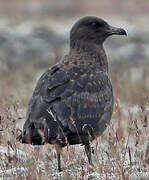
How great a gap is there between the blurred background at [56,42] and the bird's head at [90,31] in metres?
0.97

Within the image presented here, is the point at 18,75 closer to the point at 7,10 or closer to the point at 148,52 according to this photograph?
the point at 148,52

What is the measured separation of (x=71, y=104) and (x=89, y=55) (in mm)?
1140

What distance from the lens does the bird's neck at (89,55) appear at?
8688 mm

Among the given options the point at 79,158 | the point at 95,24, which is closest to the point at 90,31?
the point at 95,24

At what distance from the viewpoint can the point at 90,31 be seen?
9.15 meters

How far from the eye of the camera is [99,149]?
26.8 ft

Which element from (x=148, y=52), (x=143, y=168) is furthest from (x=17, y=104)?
(x=148, y=52)

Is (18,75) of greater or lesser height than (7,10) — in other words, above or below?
below

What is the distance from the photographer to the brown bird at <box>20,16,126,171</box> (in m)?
7.64

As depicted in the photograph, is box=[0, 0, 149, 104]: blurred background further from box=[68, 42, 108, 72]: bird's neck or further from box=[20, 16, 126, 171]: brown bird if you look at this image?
box=[20, 16, 126, 171]: brown bird

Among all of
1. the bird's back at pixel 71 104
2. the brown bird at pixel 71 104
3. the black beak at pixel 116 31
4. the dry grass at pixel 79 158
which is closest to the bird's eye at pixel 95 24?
the black beak at pixel 116 31

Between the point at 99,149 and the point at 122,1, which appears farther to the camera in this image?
the point at 122,1

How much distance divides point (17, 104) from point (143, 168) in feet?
5.14

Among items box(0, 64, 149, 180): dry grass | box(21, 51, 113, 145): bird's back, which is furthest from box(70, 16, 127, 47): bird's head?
box(0, 64, 149, 180): dry grass
